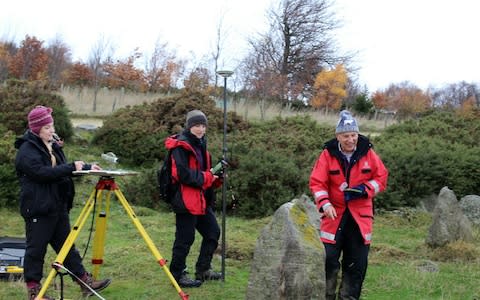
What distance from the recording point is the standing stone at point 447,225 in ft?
26.2

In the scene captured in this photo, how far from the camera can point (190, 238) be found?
5602 millimetres

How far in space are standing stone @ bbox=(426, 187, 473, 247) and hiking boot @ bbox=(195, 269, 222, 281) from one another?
3.63 m

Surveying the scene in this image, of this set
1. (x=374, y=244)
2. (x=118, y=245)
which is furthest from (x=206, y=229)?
(x=374, y=244)

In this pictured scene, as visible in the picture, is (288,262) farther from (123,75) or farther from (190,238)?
(123,75)

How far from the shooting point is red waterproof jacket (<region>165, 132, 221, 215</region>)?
5.39 metres

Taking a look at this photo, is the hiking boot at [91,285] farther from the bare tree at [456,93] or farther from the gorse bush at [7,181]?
the bare tree at [456,93]

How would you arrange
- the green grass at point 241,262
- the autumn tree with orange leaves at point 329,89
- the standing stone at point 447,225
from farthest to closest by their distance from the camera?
the autumn tree with orange leaves at point 329,89, the standing stone at point 447,225, the green grass at point 241,262

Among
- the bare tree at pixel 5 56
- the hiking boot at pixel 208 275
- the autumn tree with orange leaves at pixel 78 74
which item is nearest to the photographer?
the hiking boot at pixel 208 275

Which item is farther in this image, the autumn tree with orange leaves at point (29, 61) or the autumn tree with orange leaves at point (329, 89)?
the autumn tree with orange leaves at point (29, 61)

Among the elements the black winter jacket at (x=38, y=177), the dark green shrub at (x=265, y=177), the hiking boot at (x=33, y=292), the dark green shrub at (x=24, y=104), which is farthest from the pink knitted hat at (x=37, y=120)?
the dark green shrub at (x=24, y=104)

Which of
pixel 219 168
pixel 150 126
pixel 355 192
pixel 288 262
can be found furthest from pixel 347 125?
pixel 150 126

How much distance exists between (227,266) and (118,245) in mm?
1807

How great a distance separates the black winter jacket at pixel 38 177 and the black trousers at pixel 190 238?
3.99 ft

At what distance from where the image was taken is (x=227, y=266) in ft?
22.4
